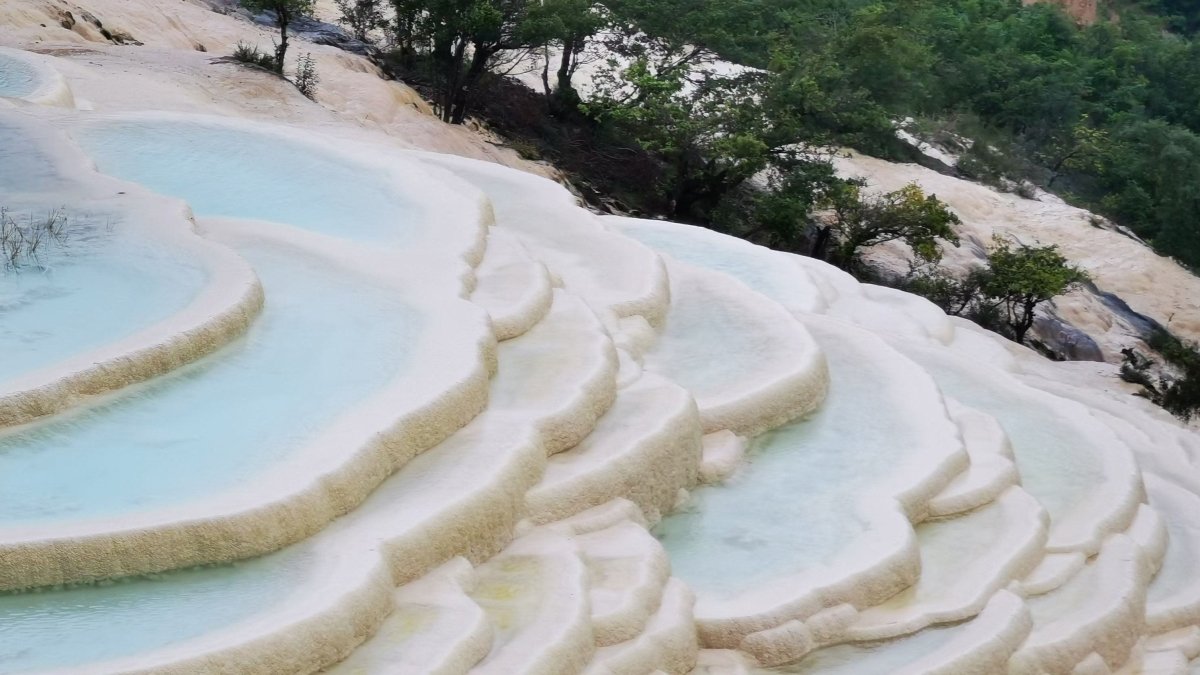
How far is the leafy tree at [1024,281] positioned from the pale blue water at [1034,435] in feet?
27.2

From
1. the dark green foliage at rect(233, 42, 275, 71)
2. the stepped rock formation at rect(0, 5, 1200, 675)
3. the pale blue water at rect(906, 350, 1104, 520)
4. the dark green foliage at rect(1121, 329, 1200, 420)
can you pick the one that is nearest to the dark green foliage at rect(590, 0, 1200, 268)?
the dark green foliage at rect(1121, 329, 1200, 420)

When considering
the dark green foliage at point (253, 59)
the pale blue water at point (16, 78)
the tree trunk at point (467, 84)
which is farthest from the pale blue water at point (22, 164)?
the tree trunk at point (467, 84)

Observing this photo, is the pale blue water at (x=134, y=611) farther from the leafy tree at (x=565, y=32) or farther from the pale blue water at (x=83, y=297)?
the leafy tree at (x=565, y=32)

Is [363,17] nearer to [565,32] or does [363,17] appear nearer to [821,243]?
[565,32]

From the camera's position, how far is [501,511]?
226 inches

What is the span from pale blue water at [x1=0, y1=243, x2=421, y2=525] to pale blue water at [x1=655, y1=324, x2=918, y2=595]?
67.5 inches

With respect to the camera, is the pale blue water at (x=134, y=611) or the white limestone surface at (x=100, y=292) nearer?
the pale blue water at (x=134, y=611)

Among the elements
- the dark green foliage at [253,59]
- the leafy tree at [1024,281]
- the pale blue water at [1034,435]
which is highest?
the pale blue water at [1034,435]

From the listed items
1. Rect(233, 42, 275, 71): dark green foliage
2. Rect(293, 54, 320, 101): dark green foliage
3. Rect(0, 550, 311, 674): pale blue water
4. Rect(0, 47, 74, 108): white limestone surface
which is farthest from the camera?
Rect(293, 54, 320, 101): dark green foliage

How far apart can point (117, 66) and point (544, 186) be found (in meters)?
5.19

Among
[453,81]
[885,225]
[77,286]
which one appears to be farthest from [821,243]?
[77,286]

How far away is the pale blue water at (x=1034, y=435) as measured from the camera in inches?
320

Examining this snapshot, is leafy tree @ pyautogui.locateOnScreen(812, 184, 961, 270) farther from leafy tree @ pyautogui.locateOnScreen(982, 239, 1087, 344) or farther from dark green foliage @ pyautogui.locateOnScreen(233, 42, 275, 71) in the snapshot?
dark green foliage @ pyautogui.locateOnScreen(233, 42, 275, 71)

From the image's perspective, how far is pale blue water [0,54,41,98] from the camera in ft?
36.0
